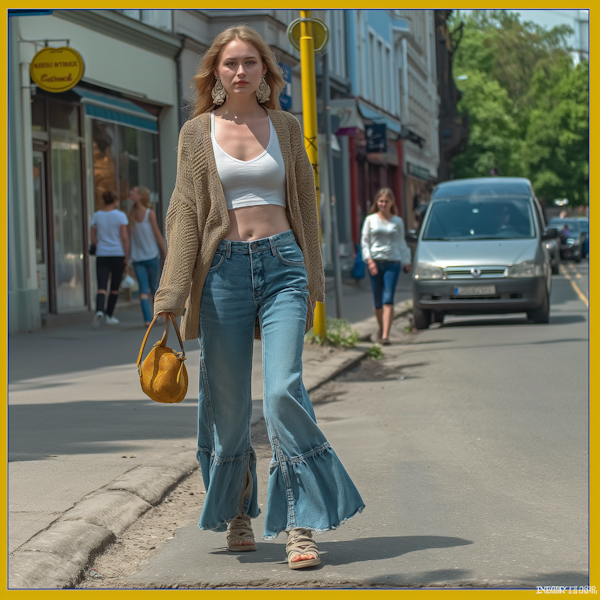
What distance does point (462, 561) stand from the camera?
14.1ft

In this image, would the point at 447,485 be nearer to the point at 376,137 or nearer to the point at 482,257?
the point at 482,257

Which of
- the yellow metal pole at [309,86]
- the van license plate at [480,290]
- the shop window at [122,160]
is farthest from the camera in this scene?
the shop window at [122,160]

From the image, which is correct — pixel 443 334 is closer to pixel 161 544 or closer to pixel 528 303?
pixel 528 303

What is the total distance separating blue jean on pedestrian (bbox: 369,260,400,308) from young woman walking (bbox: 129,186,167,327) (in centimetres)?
296

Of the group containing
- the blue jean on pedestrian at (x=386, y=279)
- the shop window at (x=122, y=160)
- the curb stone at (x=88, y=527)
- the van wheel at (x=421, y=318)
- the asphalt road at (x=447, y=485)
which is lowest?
the asphalt road at (x=447, y=485)

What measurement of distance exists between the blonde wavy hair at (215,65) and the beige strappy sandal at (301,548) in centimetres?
168

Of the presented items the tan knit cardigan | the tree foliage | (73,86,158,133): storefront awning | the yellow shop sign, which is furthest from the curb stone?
the tree foliage

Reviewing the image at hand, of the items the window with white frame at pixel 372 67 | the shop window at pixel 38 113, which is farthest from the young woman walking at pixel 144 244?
the window with white frame at pixel 372 67

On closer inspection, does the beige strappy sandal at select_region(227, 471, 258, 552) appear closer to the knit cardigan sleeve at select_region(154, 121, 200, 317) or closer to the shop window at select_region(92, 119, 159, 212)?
the knit cardigan sleeve at select_region(154, 121, 200, 317)

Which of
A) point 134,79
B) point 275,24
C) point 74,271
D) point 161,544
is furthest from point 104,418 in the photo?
point 275,24

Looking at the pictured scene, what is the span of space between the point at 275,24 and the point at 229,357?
19.8 m

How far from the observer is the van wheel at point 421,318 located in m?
15.8

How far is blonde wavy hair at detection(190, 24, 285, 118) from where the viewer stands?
428 centimetres

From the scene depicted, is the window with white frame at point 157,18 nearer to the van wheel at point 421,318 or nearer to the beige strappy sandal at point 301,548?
the van wheel at point 421,318
